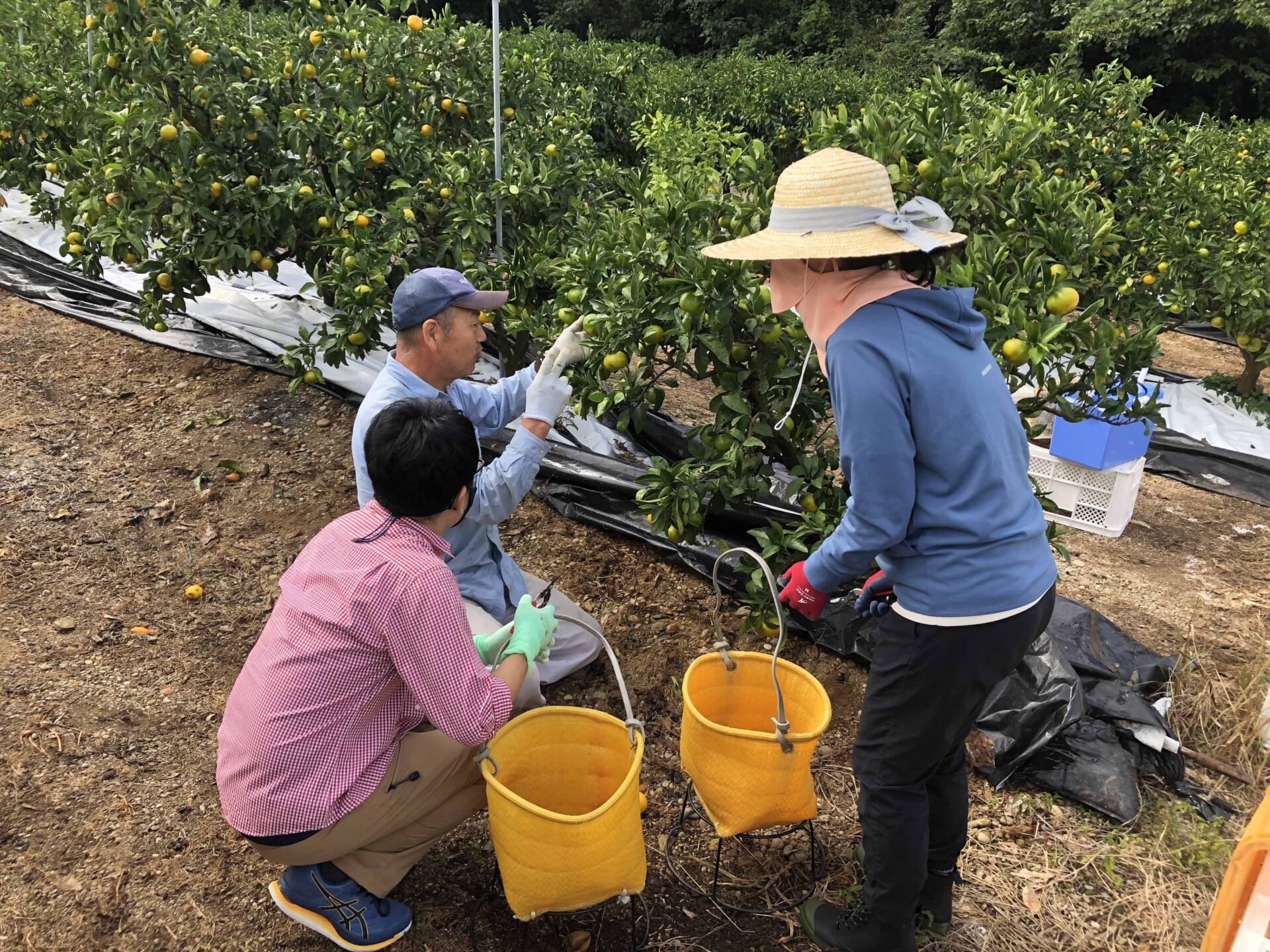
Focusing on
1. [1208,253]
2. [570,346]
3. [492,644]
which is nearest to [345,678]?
[492,644]

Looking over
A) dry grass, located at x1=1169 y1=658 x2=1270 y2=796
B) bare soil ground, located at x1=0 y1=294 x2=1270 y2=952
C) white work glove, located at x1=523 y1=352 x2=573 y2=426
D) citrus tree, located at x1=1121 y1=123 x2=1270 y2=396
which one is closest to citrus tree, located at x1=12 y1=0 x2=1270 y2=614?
citrus tree, located at x1=1121 y1=123 x2=1270 y2=396

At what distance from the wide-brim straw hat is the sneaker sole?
1.56 meters

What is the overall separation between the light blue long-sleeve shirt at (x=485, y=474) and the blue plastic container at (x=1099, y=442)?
8.56 ft

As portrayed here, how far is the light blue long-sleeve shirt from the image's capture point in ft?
7.64

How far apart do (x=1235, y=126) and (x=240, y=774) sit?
402 inches

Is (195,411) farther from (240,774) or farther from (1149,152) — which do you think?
(1149,152)

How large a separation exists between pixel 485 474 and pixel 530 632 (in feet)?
1.76

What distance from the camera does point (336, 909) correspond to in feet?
6.38

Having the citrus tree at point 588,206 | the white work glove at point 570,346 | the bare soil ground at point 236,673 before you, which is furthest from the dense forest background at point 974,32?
the white work glove at point 570,346

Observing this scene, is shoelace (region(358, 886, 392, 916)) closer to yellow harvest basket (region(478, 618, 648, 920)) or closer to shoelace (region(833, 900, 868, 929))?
yellow harvest basket (region(478, 618, 648, 920))

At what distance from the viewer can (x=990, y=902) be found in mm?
2225

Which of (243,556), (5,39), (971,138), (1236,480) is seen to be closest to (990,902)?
(971,138)

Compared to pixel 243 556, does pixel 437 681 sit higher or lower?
higher

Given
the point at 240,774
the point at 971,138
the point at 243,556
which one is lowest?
the point at 243,556
